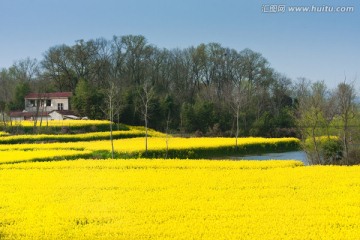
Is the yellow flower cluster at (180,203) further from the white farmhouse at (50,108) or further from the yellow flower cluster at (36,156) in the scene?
the white farmhouse at (50,108)

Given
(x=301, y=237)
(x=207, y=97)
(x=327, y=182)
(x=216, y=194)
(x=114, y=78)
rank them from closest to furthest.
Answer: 1. (x=301, y=237)
2. (x=216, y=194)
3. (x=327, y=182)
4. (x=114, y=78)
5. (x=207, y=97)

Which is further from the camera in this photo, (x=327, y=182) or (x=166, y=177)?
(x=166, y=177)

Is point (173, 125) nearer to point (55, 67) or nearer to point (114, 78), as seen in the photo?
point (114, 78)

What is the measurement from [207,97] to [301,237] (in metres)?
52.2

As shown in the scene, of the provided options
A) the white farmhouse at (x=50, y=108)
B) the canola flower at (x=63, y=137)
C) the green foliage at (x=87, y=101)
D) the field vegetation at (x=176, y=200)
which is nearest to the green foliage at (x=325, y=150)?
the field vegetation at (x=176, y=200)

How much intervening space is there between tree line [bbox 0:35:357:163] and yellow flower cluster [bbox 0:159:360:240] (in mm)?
28794

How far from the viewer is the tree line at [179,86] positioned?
171 feet

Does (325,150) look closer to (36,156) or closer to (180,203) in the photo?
(36,156)

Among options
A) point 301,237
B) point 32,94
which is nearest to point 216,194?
point 301,237

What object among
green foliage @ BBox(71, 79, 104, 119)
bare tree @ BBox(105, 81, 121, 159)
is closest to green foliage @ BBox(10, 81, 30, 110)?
green foliage @ BBox(71, 79, 104, 119)

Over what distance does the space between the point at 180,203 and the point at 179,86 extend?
53506 millimetres

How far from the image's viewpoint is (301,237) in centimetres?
1059

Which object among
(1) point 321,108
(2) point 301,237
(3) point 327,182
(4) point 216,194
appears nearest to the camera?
(2) point 301,237

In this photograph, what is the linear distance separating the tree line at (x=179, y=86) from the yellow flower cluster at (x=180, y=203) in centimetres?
2879
